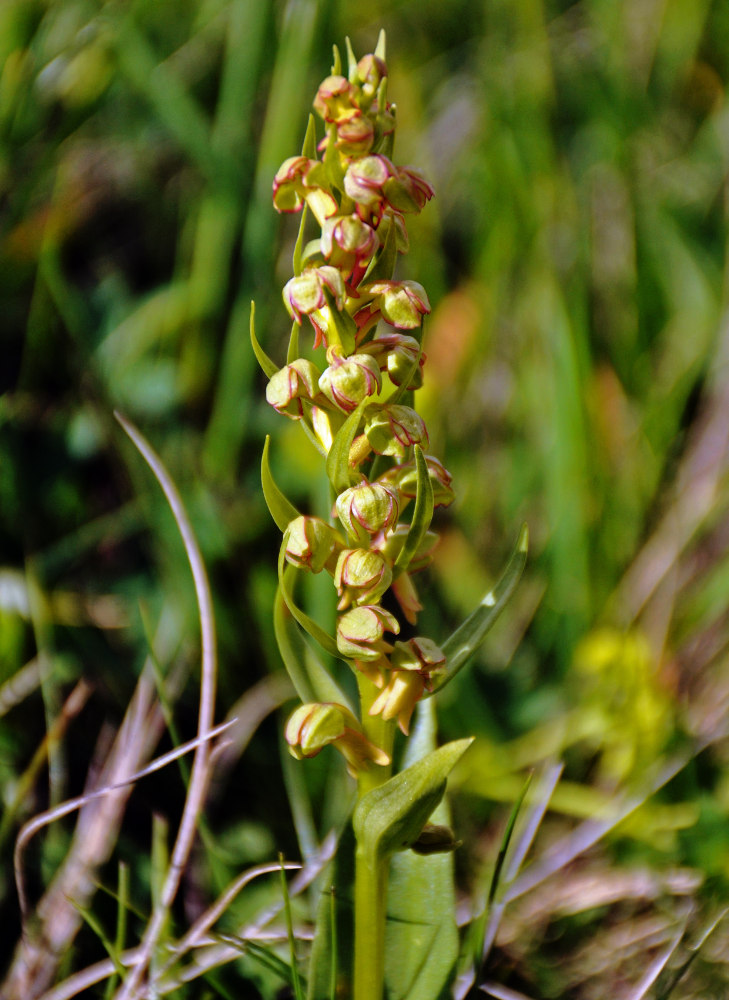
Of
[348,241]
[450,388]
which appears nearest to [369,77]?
[348,241]

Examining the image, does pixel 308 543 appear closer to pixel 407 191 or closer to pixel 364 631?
pixel 364 631

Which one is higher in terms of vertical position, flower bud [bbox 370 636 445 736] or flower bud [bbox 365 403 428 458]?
flower bud [bbox 365 403 428 458]

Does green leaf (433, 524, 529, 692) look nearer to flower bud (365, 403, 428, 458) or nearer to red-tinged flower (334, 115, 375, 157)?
flower bud (365, 403, 428, 458)

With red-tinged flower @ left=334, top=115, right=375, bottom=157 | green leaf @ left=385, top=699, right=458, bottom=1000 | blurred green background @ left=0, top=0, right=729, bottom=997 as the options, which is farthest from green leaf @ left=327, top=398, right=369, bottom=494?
blurred green background @ left=0, top=0, right=729, bottom=997

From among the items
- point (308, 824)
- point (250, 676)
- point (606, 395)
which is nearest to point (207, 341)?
point (250, 676)

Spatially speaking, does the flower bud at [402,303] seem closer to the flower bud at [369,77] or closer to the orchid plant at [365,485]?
the orchid plant at [365,485]

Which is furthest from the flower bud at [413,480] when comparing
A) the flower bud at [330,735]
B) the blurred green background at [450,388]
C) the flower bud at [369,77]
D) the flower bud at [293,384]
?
the blurred green background at [450,388]
